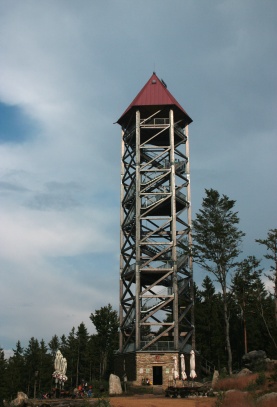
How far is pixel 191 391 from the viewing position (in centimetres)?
2406

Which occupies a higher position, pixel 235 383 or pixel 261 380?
pixel 261 380

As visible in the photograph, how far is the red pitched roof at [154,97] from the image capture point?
4159cm

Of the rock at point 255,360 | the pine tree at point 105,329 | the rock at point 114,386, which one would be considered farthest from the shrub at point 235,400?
the pine tree at point 105,329

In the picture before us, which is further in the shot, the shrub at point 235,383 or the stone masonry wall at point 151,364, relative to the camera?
the stone masonry wall at point 151,364

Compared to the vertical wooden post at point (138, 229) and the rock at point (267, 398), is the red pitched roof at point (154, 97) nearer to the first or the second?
the vertical wooden post at point (138, 229)

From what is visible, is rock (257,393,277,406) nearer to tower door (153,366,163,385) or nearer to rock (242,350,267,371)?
rock (242,350,267,371)

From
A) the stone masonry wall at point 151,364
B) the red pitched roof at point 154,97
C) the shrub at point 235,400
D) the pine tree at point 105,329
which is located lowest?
the shrub at point 235,400

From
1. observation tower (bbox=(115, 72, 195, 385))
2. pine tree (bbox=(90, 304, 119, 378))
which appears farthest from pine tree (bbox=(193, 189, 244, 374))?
pine tree (bbox=(90, 304, 119, 378))

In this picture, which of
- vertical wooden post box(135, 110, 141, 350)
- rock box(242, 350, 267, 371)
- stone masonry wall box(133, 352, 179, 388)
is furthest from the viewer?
vertical wooden post box(135, 110, 141, 350)

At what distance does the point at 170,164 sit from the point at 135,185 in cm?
326

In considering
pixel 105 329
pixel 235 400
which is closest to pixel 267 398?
pixel 235 400

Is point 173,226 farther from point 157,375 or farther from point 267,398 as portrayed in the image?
point 267,398

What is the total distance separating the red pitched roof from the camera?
4159cm

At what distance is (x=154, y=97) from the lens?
42375mm
